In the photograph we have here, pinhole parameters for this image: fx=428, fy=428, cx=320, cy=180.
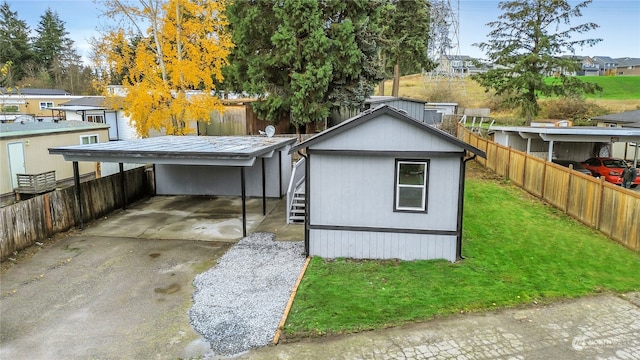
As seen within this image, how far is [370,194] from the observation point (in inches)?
421

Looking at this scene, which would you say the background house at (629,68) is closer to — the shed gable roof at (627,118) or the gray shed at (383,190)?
the shed gable roof at (627,118)

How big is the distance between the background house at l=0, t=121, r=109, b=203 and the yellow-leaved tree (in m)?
2.67

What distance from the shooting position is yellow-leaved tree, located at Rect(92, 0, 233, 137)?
19.1m

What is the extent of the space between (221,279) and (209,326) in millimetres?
2149

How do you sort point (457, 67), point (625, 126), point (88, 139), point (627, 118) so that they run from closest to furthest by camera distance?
point (88, 139) < point (625, 126) < point (627, 118) < point (457, 67)

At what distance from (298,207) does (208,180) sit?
19.6 feet

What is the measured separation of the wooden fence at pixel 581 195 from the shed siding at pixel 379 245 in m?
5.13

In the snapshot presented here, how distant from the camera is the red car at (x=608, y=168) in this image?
63.2 feet

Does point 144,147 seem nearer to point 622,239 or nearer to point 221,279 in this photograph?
point 221,279

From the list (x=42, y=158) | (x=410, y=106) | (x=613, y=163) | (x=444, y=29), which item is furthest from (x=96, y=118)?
(x=444, y=29)

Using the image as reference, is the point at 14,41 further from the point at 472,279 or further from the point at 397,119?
the point at 472,279

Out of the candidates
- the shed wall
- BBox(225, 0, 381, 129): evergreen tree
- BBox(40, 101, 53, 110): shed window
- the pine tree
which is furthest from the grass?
the pine tree

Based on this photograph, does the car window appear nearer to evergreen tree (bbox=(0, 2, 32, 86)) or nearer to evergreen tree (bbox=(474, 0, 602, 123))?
evergreen tree (bbox=(474, 0, 602, 123))

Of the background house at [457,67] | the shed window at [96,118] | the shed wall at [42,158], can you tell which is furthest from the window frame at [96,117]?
the background house at [457,67]
